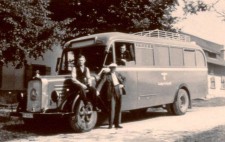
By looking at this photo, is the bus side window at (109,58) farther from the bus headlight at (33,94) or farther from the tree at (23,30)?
the tree at (23,30)

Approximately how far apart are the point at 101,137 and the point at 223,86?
31815 millimetres

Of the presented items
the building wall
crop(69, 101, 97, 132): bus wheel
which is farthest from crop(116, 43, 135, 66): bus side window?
the building wall

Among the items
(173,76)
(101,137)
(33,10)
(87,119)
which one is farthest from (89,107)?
(33,10)

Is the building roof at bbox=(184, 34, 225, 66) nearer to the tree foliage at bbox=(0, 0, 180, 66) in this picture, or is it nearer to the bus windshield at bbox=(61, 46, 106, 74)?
the tree foliage at bbox=(0, 0, 180, 66)

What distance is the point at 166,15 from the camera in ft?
66.3

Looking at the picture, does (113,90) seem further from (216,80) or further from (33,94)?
(216,80)

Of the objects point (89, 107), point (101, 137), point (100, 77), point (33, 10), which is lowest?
point (101, 137)

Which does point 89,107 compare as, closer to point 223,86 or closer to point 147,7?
point 147,7

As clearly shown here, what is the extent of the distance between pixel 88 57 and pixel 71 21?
6.89 metres

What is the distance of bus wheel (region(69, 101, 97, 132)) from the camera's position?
10094 mm

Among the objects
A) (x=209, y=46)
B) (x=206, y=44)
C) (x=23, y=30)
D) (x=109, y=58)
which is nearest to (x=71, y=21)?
(x=23, y=30)

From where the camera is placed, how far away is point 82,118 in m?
10.4

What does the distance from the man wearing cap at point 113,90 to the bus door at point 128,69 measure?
75 cm

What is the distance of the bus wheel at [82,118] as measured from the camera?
33.1 ft
